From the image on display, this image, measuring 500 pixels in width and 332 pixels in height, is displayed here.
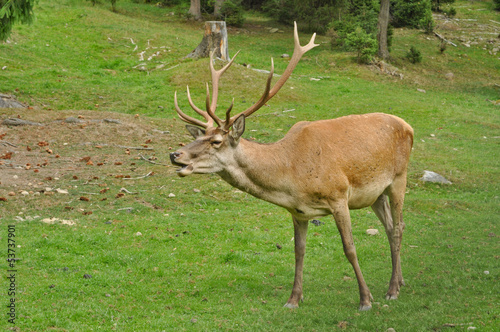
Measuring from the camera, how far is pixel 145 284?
26.9 ft

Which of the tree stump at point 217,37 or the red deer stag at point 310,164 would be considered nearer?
the red deer stag at point 310,164

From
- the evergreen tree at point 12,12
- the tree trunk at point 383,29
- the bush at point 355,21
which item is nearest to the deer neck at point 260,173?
the evergreen tree at point 12,12

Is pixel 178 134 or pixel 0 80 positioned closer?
pixel 178 134

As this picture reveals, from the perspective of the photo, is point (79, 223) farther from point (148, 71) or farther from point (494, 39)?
point (494, 39)

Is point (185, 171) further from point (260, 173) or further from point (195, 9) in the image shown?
point (195, 9)

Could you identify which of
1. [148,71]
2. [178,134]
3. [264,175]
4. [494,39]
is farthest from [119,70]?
[494,39]

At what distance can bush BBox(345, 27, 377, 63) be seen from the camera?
27.4m

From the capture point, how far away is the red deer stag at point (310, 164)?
22.7 ft

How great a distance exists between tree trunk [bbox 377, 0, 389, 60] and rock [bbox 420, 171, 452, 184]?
15.6 metres

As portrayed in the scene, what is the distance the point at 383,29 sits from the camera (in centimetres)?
2853

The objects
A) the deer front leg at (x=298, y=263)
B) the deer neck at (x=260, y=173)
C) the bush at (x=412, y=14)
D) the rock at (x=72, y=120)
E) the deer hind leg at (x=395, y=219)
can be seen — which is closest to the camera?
the deer neck at (x=260, y=173)

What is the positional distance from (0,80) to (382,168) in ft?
51.3

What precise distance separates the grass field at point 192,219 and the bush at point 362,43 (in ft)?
9.32

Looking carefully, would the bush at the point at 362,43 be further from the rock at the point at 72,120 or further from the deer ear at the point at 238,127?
the deer ear at the point at 238,127
